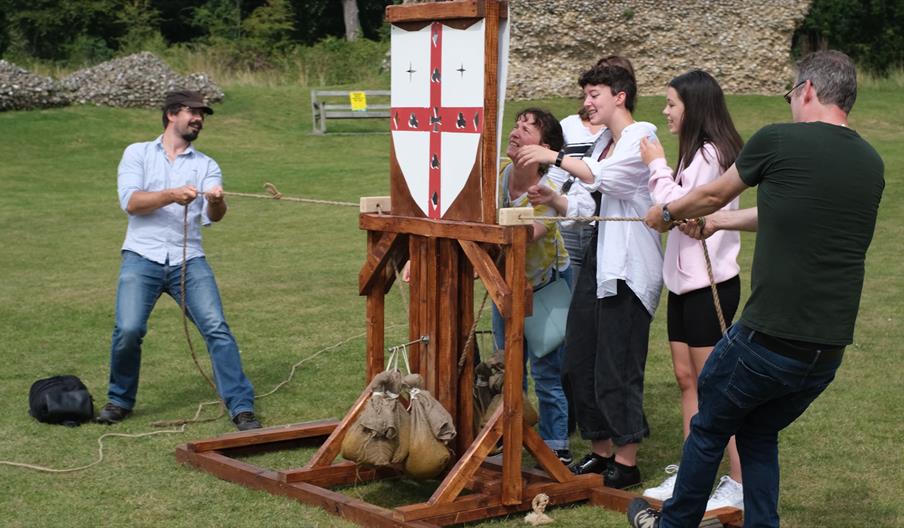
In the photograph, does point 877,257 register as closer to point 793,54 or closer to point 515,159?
point 515,159

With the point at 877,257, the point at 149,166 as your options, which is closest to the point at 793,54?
the point at 877,257

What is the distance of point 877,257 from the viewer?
47.0 feet

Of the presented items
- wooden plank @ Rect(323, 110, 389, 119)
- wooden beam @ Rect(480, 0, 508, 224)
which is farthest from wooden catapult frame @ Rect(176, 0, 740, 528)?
wooden plank @ Rect(323, 110, 389, 119)

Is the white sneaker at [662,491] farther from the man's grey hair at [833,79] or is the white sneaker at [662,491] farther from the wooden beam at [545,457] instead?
the man's grey hair at [833,79]

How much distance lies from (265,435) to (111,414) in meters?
1.21

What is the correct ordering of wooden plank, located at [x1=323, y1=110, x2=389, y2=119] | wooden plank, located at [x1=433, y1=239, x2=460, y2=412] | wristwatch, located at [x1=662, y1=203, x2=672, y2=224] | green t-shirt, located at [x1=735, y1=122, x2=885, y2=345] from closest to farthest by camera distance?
green t-shirt, located at [x1=735, y1=122, x2=885, y2=345] < wristwatch, located at [x1=662, y1=203, x2=672, y2=224] < wooden plank, located at [x1=433, y1=239, x2=460, y2=412] < wooden plank, located at [x1=323, y1=110, x2=389, y2=119]

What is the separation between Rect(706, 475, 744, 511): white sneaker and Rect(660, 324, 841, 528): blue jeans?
0.82m

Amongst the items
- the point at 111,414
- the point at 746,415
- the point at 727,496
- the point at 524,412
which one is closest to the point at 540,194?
the point at 524,412

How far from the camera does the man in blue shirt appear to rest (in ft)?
24.8

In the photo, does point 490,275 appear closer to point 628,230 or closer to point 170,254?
point 628,230

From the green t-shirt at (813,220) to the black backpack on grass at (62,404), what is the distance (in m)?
4.51

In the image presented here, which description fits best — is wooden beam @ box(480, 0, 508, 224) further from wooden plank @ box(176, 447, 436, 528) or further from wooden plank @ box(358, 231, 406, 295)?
wooden plank @ box(176, 447, 436, 528)

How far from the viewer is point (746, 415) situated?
474cm

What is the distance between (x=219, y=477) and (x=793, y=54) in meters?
44.6
